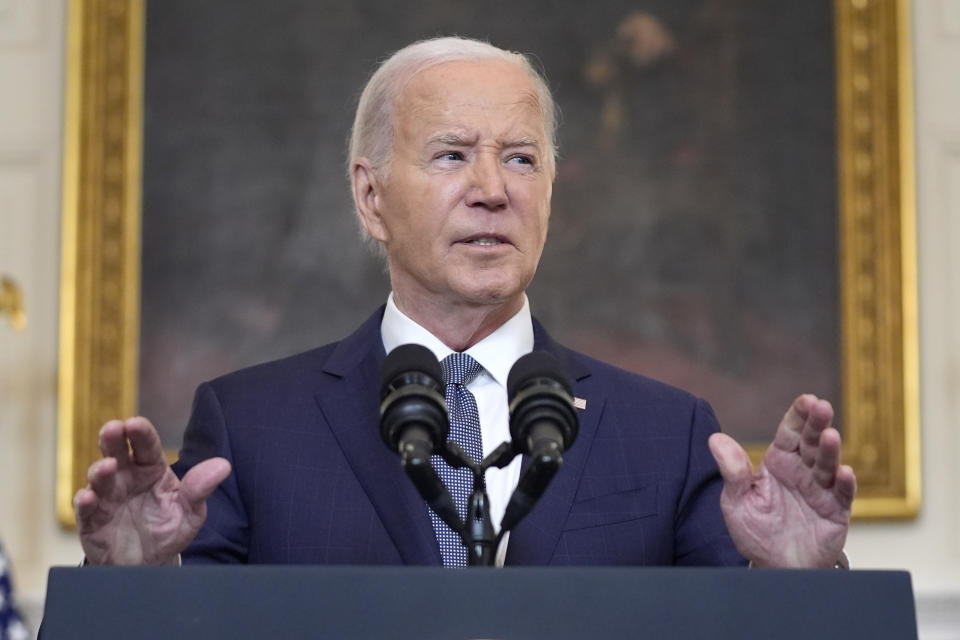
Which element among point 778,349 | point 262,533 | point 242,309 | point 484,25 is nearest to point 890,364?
point 778,349

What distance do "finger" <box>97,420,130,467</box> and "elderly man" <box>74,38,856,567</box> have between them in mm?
607

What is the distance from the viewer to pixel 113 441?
5.88ft

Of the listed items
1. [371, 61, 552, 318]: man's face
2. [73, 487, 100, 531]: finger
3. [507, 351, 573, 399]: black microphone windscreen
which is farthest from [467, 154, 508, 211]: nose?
[73, 487, 100, 531]: finger

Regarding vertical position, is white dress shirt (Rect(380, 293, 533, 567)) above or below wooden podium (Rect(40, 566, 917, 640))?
above

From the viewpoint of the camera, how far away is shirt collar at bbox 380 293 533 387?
2.62 metres

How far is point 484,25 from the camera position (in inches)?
201

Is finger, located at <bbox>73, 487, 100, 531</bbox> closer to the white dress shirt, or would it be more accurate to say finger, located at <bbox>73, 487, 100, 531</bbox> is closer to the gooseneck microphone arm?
the gooseneck microphone arm

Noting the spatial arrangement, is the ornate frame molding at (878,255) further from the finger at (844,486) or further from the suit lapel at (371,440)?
the finger at (844,486)

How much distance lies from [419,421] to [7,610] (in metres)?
3.12

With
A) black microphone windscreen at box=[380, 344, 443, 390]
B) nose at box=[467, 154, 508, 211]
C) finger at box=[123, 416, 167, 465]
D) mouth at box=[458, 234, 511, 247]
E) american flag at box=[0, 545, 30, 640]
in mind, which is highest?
nose at box=[467, 154, 508, 211]

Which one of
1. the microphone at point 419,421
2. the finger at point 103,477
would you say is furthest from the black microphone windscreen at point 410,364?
the finger at point 103,477

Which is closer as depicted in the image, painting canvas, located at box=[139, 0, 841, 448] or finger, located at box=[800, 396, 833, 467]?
finger, located at box=[800, 396, 833, 467]

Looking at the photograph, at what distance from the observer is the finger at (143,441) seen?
1801mm

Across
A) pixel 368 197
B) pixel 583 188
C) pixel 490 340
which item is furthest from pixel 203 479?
pixel 583 188
